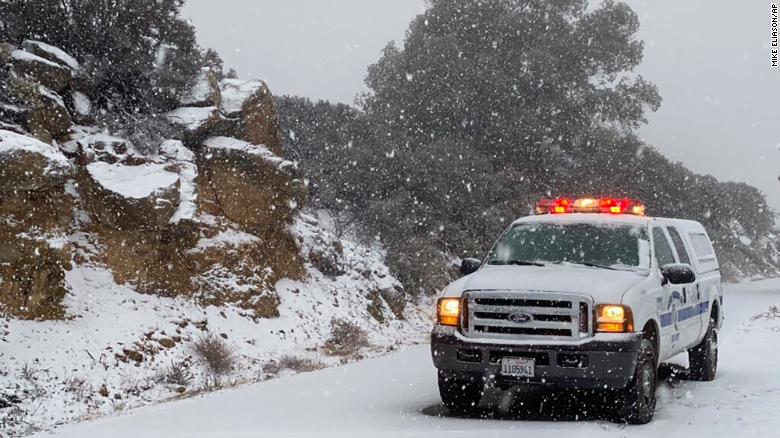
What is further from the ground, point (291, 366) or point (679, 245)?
point (679, 245)

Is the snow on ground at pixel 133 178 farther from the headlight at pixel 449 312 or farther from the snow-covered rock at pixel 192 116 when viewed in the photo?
the headlight at pixel 449 312

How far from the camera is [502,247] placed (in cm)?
904

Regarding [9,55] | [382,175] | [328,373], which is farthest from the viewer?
[382,175]

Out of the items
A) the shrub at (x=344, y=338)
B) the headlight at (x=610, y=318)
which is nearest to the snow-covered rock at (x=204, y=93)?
the shrub at (x=344, y=338)

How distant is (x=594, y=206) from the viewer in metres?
9.61

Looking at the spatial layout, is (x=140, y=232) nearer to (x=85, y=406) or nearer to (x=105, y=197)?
(x=105, y=197)

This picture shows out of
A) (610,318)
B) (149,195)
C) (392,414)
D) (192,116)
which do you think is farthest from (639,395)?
(192,116)

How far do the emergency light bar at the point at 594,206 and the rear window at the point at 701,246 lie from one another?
117 cm

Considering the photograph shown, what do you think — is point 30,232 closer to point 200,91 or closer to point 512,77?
point 200,91

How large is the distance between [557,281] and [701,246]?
169 inches

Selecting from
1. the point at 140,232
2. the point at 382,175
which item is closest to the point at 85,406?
the point at 140,232

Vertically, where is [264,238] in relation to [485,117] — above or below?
below

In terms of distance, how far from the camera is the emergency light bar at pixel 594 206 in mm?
9516

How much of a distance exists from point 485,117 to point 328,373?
2269 centimetres
